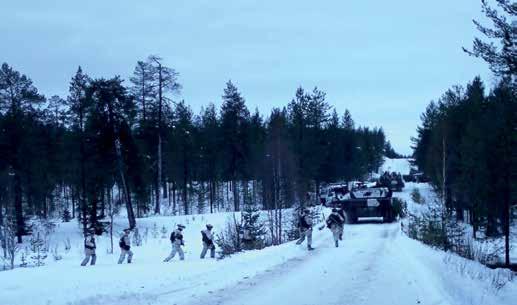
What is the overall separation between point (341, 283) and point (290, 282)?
1.22 m

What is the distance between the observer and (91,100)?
4162cm

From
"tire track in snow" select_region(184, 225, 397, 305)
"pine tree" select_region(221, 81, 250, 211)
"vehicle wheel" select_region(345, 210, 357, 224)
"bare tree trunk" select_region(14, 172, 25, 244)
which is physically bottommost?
"tire track in snow" select_region(184, 225, 397, 305)

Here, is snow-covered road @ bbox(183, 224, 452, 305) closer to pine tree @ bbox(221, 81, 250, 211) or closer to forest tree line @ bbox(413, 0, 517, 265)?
forest tree line @ bbox(413, 0, 517, 265)

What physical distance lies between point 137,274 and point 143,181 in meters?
26.4

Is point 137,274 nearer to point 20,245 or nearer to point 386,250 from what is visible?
point 386,250

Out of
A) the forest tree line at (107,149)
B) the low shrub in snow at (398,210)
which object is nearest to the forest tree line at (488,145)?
the low shrub in snow at (398,210)

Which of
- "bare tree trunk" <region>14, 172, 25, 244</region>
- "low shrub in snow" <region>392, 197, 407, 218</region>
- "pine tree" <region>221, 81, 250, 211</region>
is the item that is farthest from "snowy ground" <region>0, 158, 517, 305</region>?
"pine tree" <region>221, 81, 250, 211</region>

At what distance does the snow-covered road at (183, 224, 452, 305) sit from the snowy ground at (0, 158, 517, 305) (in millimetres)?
19

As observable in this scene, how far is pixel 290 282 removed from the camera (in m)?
14.7

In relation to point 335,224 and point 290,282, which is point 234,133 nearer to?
point 335,224

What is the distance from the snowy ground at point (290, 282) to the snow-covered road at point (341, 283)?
0.06 feet

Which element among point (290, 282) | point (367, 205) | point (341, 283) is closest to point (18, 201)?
point (367, 205)

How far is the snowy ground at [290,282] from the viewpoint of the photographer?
1248 cm

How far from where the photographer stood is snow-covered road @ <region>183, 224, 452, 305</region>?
39.9ft
